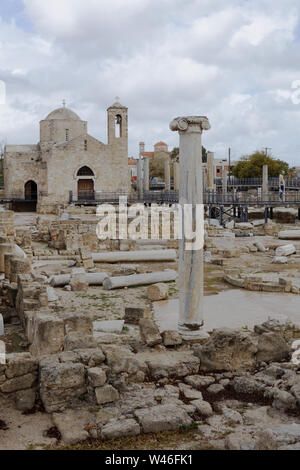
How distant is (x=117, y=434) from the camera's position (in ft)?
15.0

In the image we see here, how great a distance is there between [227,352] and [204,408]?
1.25 meters

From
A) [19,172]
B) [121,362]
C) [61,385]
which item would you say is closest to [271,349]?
[121,362]

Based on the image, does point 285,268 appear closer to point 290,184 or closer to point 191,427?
point 191,427

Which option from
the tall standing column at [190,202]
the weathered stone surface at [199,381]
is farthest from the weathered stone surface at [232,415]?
the tall standing column at [190,202]

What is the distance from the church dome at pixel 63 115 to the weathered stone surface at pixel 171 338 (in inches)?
1547

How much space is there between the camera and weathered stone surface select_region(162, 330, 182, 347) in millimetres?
7086

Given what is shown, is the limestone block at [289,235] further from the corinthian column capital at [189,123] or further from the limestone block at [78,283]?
the corinthian column capital at [189,123]

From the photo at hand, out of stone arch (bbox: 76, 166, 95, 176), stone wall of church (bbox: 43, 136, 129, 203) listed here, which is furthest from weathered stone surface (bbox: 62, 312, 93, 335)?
stone arch (bbox: 76, 166, 95, 176)

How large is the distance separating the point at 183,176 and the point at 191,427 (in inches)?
146

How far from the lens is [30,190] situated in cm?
4253

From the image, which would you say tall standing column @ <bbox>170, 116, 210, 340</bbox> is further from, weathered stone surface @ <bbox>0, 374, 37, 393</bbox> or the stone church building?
the stone church building

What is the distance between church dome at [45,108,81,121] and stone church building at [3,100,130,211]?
3104 millimetres

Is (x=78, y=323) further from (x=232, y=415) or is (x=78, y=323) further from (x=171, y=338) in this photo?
(x=232, y=415)

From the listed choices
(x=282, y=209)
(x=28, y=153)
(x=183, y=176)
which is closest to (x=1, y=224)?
(x=183, y=176)
